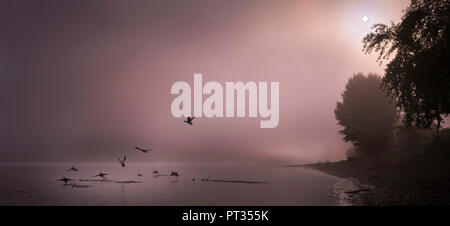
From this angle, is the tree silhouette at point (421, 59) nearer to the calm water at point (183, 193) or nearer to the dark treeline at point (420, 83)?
the dark treeline at point (420, 83)

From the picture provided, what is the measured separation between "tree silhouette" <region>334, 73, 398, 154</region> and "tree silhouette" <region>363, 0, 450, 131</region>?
32569 millimetres

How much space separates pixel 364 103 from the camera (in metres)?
66.2

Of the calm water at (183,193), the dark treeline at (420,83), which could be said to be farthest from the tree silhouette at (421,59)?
the calm water at (183,193)

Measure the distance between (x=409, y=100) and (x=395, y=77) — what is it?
2348mm

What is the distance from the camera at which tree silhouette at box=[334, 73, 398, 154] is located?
64312 millimetres

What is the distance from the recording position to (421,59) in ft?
94.5

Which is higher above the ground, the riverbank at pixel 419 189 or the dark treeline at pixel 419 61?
the dark treeline at pixel 419 61

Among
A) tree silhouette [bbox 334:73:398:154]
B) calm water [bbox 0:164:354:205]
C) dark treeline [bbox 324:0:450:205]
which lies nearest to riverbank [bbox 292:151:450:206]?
dark treeline [bbox 324:0:450:205]

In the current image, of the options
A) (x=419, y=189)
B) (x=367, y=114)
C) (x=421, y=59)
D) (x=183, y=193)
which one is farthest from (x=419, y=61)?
(x=367, y=114)

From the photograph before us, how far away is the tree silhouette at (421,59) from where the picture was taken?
2813 cm

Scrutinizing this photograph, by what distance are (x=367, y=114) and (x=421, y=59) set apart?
38176 mm

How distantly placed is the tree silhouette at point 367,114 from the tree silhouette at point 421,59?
3257cm
